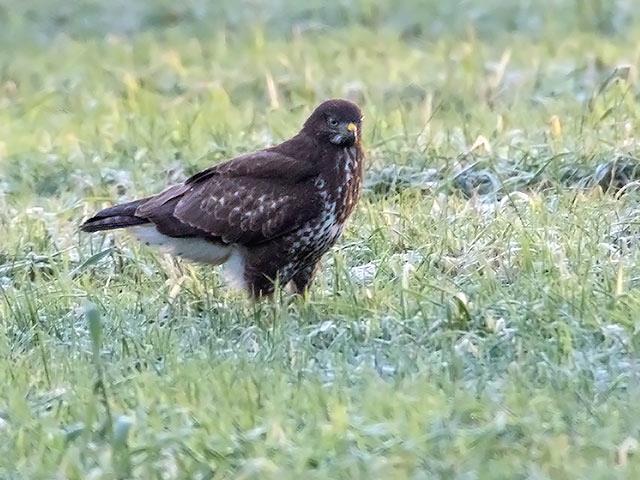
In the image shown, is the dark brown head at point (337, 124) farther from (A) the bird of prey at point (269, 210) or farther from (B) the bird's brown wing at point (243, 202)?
(B) the bird's brown wing at point (243, 202)

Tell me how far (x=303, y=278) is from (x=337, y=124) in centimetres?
62

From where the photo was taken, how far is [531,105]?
9.02 metres

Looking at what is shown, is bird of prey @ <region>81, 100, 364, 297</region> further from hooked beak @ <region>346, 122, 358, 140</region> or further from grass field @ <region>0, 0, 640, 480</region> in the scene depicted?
grass field @ <region>0, 0, 640, 480</region>

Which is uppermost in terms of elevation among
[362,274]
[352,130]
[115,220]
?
[352,130]

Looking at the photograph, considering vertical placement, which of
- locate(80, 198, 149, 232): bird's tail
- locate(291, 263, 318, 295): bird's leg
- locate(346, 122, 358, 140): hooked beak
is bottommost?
locate(291, 263, 318, 295): bird's leg

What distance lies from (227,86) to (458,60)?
1.52 metres

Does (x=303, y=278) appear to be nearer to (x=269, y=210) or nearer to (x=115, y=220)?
(x=269, y=210)

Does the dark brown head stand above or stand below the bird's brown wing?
above

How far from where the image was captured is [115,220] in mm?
6402

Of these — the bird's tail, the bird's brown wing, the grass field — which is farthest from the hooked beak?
the bird's tail

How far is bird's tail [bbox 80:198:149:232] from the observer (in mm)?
6387

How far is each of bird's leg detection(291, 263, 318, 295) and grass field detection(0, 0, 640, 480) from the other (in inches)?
5.6

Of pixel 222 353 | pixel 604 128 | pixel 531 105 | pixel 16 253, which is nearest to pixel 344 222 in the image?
pixel 222 353

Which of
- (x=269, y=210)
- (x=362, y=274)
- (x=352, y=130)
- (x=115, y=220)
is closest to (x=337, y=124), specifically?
(x=352, y=130)
